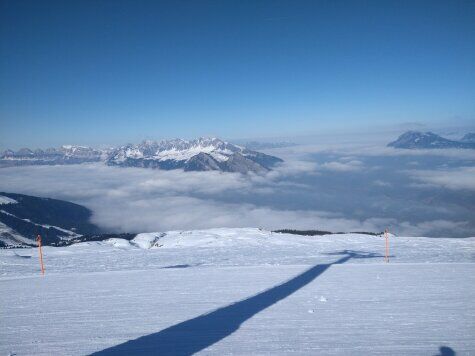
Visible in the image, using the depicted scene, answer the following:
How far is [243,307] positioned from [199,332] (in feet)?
6.02

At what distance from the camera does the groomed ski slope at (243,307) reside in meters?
6.53

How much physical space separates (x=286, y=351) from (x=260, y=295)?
3514 mm

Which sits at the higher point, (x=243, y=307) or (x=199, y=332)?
(x=199, y=332)

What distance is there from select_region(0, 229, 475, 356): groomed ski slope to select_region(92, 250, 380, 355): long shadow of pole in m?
0.02

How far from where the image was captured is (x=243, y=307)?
8.64m

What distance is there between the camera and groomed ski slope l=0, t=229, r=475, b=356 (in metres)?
6.53

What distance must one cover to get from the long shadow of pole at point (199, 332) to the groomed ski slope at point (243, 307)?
0.02 meters

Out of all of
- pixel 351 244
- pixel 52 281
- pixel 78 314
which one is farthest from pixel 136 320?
pixel 351 244

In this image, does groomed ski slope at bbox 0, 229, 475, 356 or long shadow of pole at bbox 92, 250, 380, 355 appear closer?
long shadow of pole at bbox 92, 250, 380, 355

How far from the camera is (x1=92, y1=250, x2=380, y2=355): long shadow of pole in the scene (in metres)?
6.34

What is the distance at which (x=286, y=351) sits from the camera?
6.20 metres

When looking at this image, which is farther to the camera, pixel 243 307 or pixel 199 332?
pixel 243 307

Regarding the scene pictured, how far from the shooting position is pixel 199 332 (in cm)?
710

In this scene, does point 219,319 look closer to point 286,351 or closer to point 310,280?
point 286,351
